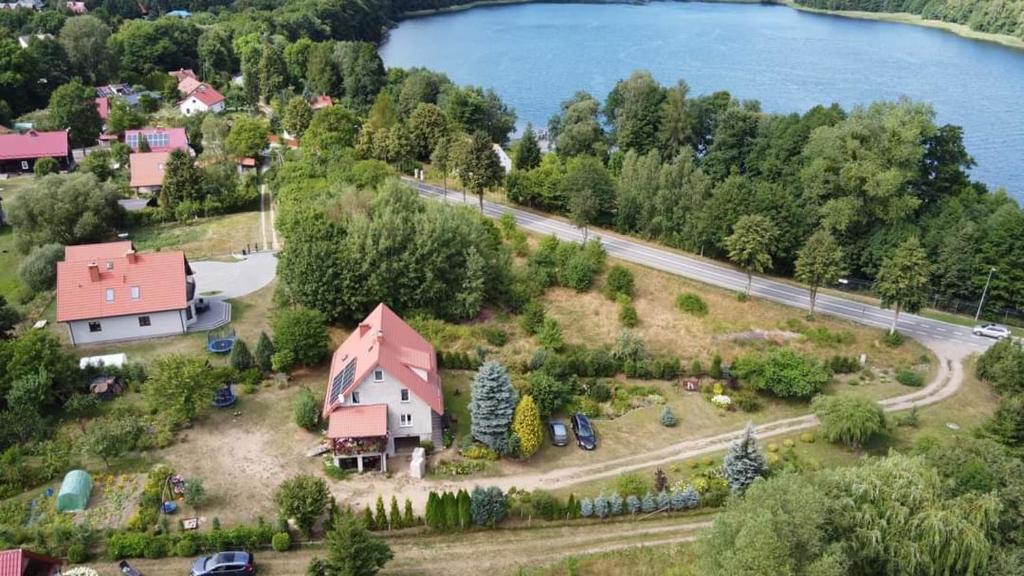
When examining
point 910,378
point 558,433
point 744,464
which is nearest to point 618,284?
point 558,433

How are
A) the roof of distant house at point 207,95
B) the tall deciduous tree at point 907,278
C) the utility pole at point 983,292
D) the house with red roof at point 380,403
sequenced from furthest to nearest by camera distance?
the roof of distant house at point 207,95, the utility pole at point 983,292, the tall deciduous tree at point 907,278, the house with red roof at point 380,403

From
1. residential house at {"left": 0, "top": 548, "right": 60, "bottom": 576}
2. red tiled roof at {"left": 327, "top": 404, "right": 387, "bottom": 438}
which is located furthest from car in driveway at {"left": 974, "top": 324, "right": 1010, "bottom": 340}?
residential house at {"left": 0, "top": 548, "right": 60, "bottom": 576}

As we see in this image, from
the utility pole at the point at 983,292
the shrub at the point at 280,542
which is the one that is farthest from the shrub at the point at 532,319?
the utility pole at the point at 983,292

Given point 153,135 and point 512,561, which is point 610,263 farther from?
point 153,135

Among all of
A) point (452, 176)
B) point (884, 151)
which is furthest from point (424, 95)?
point (884, 151)

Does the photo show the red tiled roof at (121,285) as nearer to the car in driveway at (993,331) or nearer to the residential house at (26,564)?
the residential house at (26,564)

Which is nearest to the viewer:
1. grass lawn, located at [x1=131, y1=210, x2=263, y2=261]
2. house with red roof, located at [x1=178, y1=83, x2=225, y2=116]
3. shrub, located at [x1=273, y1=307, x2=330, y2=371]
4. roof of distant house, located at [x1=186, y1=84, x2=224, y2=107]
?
shrub, located at [x1=273, y1=307, x2=330, y2=371]

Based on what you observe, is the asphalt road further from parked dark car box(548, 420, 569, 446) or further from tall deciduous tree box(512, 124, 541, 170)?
parked dark car box(548, 420, 569, 446)
